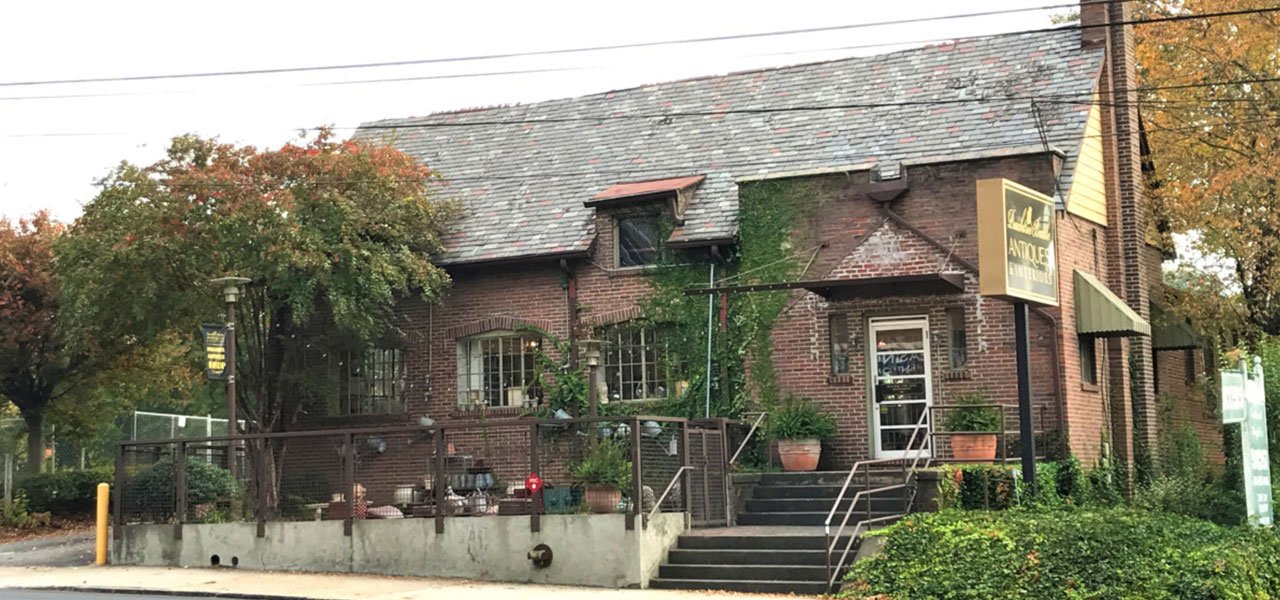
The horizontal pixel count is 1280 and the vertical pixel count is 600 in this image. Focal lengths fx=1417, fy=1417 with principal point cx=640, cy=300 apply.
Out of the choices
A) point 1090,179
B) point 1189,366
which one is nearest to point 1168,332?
point 1189,366

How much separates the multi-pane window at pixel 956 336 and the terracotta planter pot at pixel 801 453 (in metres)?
2.42

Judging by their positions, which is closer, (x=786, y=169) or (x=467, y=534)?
(x=467, y=534)

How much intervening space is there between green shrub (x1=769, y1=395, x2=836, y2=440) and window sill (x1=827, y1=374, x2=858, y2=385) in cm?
44

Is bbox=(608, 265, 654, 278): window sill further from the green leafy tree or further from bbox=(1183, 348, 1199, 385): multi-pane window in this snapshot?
bbox=(1183, 348, 1199, 385): multi-pane window

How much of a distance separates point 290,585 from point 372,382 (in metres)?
8.50

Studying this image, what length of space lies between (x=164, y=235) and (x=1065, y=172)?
13.7 m

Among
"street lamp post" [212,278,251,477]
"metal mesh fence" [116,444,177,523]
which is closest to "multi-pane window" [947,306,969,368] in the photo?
"street lamp post" [212,278,251,477]

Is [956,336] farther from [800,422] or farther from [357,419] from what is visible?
[357,419]

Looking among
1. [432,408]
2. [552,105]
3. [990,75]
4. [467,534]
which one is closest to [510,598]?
[467,534]

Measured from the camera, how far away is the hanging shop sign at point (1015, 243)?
1625 centimetres

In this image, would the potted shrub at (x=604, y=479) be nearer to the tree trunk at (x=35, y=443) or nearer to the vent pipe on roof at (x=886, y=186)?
the vent pipe on roof at (x=886, y=186)

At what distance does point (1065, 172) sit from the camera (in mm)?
21062

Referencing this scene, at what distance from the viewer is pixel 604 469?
705 inches

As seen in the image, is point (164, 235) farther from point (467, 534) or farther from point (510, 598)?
point (510, 598)
